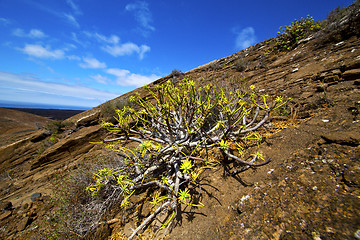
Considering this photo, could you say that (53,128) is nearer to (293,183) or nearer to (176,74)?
(176,74)

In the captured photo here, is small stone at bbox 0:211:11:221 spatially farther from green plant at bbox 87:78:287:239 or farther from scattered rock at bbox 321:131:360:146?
scattered rock at bbox 321:131:360:146

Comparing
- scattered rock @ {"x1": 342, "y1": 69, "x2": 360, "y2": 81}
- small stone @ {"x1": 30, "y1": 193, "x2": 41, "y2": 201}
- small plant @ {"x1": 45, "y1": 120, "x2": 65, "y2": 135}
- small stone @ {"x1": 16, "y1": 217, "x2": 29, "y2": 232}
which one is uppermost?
scattered rock @ {"x1": 342, "y1": 69, "x2": 360, "y2": 81}

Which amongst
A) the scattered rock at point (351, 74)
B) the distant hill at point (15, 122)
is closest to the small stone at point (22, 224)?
the scattered rock at point (351, 74)

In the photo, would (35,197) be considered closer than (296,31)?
Yes

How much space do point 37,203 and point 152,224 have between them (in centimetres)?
336

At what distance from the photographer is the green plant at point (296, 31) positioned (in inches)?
193

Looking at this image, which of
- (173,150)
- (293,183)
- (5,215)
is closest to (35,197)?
(5,215)

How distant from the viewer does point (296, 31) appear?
16.8 ft

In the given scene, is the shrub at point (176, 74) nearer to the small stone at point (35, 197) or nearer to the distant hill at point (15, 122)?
the small stone at point (35, 197)

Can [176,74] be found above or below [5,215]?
above

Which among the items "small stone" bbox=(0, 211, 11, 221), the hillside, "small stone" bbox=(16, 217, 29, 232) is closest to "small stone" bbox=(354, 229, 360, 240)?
the hillside

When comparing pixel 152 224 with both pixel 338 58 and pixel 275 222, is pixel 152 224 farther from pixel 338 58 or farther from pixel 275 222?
pixel 338 58

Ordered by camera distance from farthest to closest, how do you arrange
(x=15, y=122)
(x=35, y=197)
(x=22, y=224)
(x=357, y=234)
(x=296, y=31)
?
1. (x=15, y=122)
2. (x=296, y=31)
3. (x=35, y=197)
4. (x=22, y=224)
5. (x=357, y=234)

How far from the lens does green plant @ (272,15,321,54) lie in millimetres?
4905
